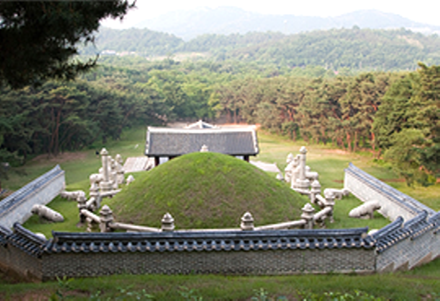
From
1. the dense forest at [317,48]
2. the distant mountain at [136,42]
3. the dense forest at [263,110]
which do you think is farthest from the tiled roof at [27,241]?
the distant mountain at [136,42]

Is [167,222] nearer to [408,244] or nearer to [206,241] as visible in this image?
[206,241]

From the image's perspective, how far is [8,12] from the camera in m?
6.96

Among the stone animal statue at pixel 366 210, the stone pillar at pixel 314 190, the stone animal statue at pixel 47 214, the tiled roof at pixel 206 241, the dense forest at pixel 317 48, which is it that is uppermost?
the dense forest at pixel 317 48

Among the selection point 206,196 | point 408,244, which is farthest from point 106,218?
point 408,244

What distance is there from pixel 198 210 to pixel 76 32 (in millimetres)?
6851

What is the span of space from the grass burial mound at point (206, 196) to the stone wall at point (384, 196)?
12.8ft

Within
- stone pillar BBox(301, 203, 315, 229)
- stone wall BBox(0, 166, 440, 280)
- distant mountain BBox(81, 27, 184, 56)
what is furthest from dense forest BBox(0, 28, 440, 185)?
distant mountain BBox(81, 27, 184, 56)

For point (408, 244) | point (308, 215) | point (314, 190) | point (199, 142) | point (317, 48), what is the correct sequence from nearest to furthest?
point (408, 244) → point (308, 215) → point (314, 190) → point (199, 142) → point (317, 48)

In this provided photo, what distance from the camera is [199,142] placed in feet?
76.2

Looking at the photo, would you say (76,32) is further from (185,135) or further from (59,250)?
(185,135)

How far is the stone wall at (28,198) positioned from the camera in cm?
1414

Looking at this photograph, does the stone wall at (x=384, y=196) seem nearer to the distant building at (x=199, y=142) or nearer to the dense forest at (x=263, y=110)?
the dense forest at (x=263, y=110)

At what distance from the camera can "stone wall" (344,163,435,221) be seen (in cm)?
1389

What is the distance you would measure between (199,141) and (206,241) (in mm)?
13857
